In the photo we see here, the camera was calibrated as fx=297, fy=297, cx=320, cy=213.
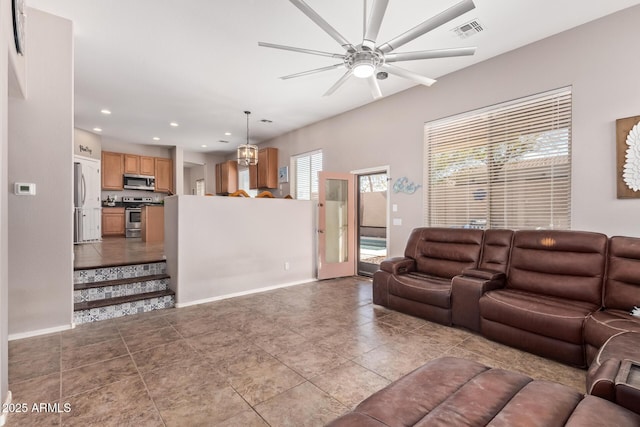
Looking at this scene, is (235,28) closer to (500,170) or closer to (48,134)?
(48,134)

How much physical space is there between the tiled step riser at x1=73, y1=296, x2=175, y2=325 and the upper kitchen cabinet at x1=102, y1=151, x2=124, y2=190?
605cm

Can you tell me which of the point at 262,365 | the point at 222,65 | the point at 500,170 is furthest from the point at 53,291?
the point at 500,170

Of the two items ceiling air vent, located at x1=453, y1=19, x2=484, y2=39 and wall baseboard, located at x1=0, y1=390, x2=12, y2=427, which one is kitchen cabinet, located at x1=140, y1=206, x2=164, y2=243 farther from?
ceiling air vent, located at x1=453, y1=19, x2=484, y2=39

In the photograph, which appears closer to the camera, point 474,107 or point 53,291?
point 53,291

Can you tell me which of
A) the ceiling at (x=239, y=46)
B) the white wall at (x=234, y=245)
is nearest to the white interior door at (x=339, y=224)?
the white wall at (x=234, y=245)

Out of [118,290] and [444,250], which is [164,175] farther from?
[444,250]

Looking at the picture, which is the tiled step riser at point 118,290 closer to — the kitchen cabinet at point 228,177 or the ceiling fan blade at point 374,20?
the ceiling fan blade at point 374,20

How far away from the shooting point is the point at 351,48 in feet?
7.92

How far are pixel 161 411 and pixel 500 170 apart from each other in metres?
4.28

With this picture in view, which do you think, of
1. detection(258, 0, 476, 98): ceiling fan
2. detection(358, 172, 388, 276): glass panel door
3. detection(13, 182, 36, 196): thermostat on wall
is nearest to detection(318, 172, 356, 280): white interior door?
detection(358, 172, 388, 276): glass panel door

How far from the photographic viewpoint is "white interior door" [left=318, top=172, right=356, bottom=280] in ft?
18.2

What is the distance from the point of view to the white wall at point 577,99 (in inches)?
115

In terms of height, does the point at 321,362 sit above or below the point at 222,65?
below

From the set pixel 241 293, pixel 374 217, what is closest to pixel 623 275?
pixel 241 293
